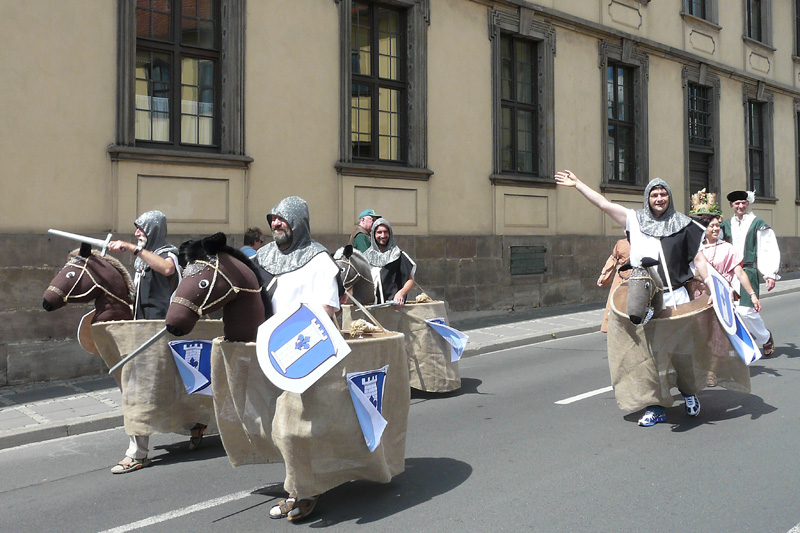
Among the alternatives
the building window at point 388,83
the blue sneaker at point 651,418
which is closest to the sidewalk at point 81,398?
the building window at point 388,83

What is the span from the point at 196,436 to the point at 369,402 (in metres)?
2.45

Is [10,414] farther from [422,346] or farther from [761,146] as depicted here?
[761,146]

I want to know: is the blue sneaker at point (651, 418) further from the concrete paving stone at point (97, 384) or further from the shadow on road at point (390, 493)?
the concrete paving stone at point (97, 384)

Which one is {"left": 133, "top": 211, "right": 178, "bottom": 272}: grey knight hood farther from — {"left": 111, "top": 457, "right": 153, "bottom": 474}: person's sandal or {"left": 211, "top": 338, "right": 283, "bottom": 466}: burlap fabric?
{"left": 211, "top": 338, "right": 283, "bottom": 466}: burlap fabric

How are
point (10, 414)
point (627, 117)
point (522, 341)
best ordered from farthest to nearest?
point (627, 117)
point (522, 341)
point (10, 414)

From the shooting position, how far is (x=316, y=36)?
41.2 feet

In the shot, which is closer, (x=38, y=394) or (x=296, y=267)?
(x=296, y=267)

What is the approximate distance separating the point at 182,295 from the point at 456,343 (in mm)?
4055

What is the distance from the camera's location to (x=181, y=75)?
11219mm

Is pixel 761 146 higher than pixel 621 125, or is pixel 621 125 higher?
pixel 761 146

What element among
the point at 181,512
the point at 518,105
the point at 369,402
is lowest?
the point at 181,512

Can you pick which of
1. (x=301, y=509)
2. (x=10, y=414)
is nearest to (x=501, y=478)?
(x=301, y=509)

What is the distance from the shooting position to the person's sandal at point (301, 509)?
446cm

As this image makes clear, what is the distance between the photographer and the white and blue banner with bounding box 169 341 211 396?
231 inches
